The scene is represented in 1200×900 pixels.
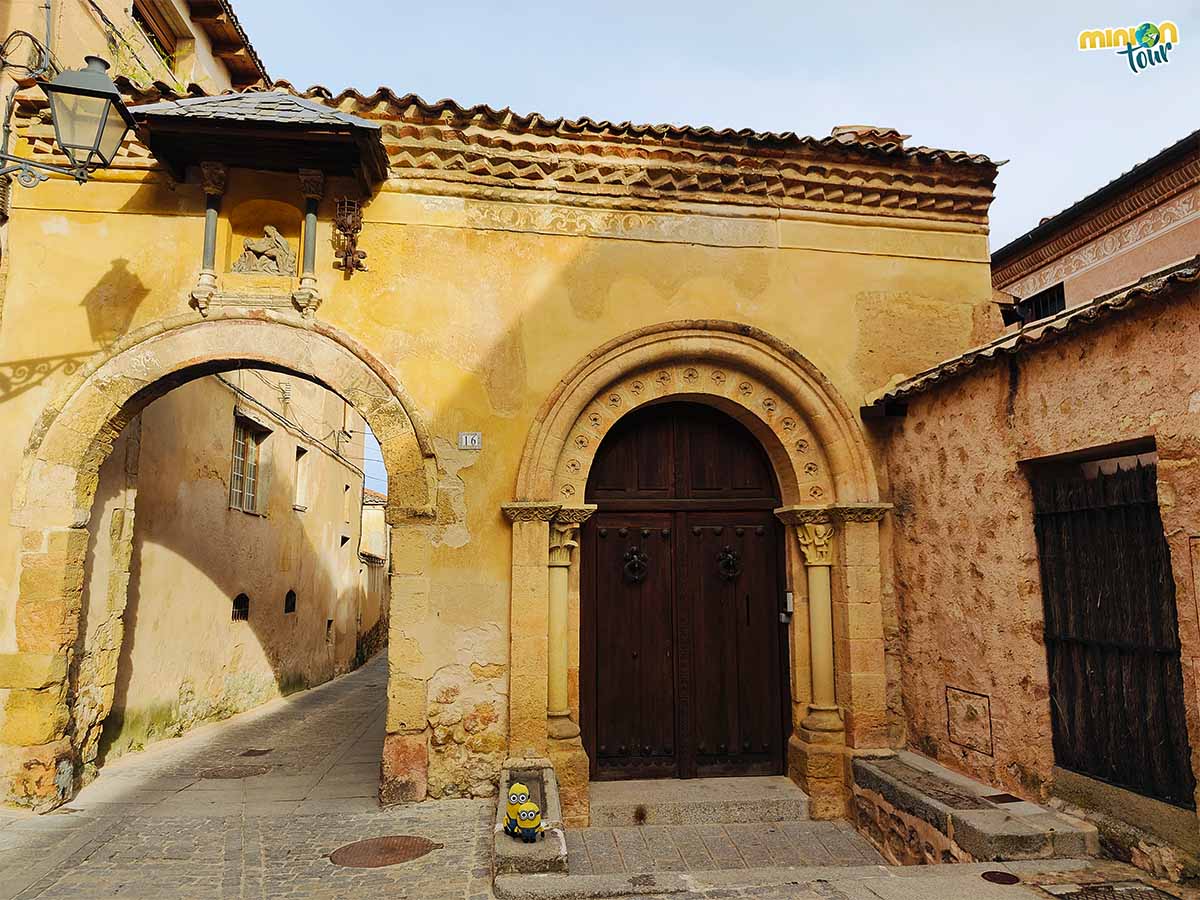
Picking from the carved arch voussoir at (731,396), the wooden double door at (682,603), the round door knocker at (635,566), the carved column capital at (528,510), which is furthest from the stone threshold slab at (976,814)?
the carved column capital at (528,510)

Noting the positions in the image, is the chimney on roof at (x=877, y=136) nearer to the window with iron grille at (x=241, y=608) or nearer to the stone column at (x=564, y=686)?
the stone column at (x=564, y=686)

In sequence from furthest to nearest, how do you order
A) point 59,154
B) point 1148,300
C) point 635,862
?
point 59,154
point 635,862
point 1148,300

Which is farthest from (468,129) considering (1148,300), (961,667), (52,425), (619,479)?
(961,667)

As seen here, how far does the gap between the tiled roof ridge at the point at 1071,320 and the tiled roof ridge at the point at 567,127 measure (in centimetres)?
206

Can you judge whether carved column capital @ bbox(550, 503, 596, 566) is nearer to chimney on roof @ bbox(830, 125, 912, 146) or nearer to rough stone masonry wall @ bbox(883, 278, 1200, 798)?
rough stone masonry wall @ bbox(883, 278, 1200, 798)

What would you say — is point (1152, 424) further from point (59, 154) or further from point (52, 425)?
point (59, 154)

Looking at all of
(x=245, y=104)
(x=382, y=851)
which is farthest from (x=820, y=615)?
(x=245, y=104)

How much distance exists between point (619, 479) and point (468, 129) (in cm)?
299

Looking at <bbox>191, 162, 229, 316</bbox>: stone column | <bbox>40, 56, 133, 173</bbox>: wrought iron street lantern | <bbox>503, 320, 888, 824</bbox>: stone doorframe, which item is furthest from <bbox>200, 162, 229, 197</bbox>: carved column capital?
<bbox>503, 320, 888, 824</bbox>: stone doorframe

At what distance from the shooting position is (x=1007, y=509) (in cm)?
491

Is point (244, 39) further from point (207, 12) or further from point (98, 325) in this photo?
point (98, 325)

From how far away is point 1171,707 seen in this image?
386 centimetres

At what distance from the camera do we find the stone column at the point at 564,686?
5.46 meters

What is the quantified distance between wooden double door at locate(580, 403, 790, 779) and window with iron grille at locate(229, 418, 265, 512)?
560cm
